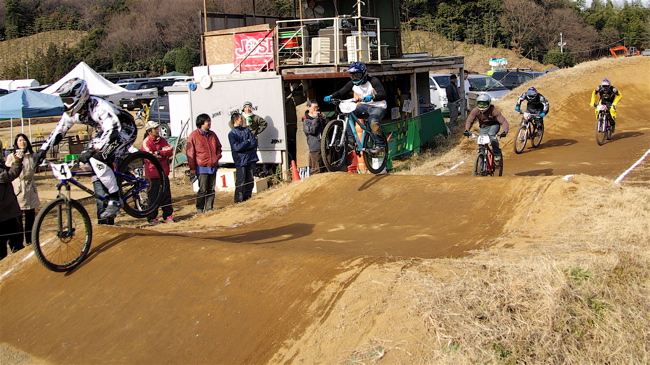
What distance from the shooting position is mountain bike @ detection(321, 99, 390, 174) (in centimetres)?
897

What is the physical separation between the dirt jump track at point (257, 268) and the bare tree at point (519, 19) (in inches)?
1632

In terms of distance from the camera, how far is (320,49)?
16859 millimetres

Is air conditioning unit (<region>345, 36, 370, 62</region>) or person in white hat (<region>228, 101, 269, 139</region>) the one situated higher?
air conditioning unit (<region>345, 36, 370, 62</region>)

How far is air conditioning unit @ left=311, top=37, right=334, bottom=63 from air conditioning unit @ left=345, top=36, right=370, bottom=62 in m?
0.57

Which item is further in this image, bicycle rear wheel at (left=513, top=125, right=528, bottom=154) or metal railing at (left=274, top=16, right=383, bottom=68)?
bicycle rear wheel at (left=513, top=125, right=528, bottom=154)

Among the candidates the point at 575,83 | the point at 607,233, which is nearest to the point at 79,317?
the point at 607,233

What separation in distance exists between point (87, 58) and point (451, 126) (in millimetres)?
42470

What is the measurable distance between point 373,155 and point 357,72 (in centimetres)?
163

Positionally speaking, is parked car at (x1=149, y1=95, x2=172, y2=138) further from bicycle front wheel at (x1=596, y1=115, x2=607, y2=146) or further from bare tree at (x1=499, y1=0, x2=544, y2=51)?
bare tree at (x1=499, y1=0, x2=544, y2=51)

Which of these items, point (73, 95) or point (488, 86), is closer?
point (73, 95)

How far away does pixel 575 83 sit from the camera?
974 inches

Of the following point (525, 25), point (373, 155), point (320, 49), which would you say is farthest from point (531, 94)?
point (525, 25)

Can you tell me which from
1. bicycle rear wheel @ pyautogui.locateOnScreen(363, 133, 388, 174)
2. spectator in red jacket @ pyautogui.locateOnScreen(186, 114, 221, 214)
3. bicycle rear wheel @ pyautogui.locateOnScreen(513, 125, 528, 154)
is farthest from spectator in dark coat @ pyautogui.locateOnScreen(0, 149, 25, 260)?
bicycle rear wheel @ pyautogui.locateOnScreen(513, 125, 528, 154)

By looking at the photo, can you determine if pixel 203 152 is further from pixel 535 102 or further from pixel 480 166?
pixel 535 102
